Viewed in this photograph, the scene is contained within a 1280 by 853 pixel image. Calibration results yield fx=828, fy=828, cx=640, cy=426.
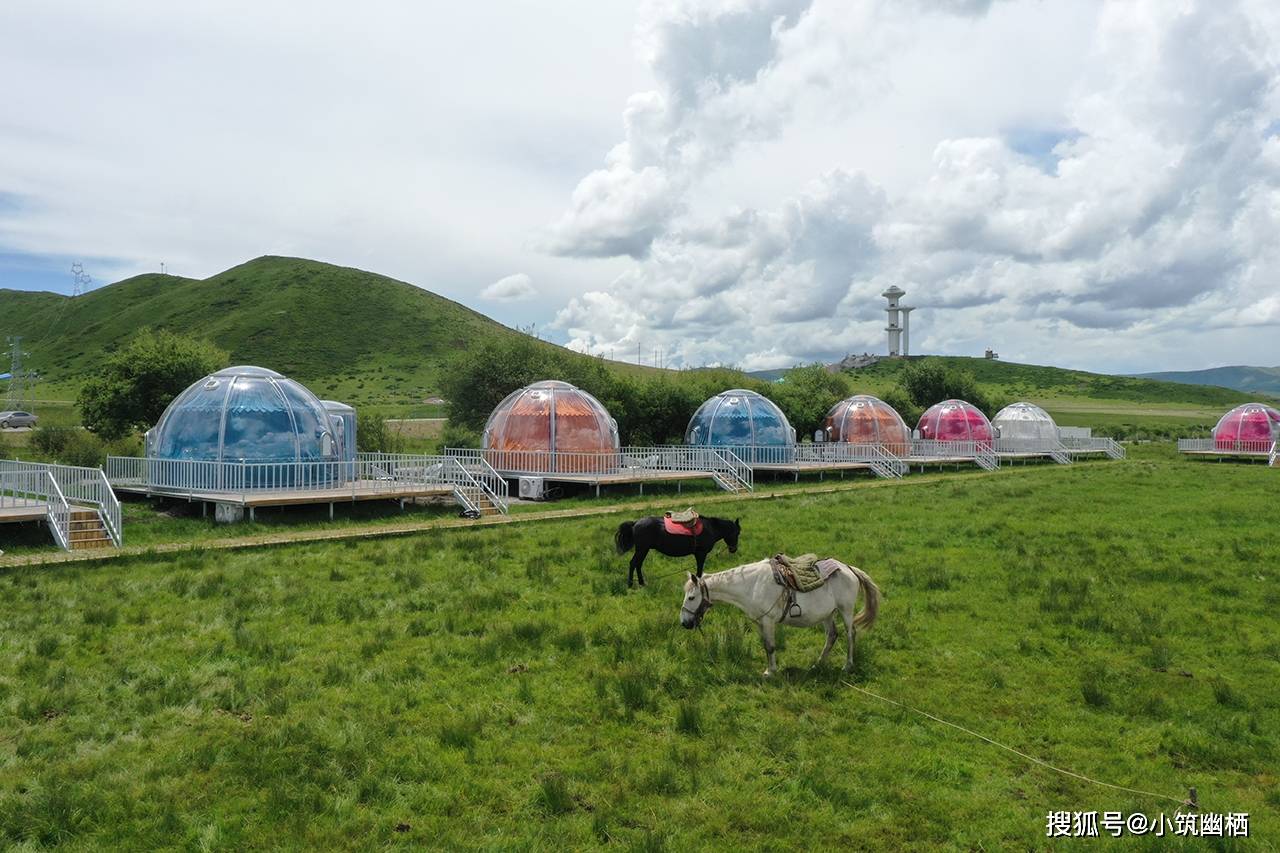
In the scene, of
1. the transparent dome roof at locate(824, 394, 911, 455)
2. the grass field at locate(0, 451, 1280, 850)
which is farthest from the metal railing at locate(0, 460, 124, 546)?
the transparent dome roof at locate(824, 394, 911, 455)

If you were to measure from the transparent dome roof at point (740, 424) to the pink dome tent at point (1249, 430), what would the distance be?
2759 cm

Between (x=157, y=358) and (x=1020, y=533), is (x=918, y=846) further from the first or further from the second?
(x=157, y=358)

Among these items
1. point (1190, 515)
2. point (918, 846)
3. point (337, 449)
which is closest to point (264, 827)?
point (918, 846)

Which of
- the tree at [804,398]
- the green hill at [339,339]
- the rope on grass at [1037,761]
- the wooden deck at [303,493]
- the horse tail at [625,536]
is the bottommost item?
the rope on grass at [1037,761]

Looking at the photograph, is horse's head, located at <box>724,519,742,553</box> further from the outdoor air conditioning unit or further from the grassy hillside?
the grassy hillside

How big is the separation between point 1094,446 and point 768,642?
1973 inches

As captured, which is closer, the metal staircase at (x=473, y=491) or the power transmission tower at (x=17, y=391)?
the metal staircase at (x=473, y=491)

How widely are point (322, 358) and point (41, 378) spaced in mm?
37219

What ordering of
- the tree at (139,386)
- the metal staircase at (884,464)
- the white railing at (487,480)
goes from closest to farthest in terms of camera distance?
the white railing at (487,480), the tree at (139,386), the metal staircase at (884,464)

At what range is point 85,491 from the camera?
19.7m

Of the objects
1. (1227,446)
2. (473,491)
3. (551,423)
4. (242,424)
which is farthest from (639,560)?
(1227,446)

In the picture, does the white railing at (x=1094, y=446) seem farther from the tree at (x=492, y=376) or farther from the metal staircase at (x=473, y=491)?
the metal staircase at (x=473, y=491)

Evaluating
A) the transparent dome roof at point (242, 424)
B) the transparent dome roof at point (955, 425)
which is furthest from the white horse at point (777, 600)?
the transparent dome roof at point (955, 425)

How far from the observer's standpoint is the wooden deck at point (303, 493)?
2070 cm
